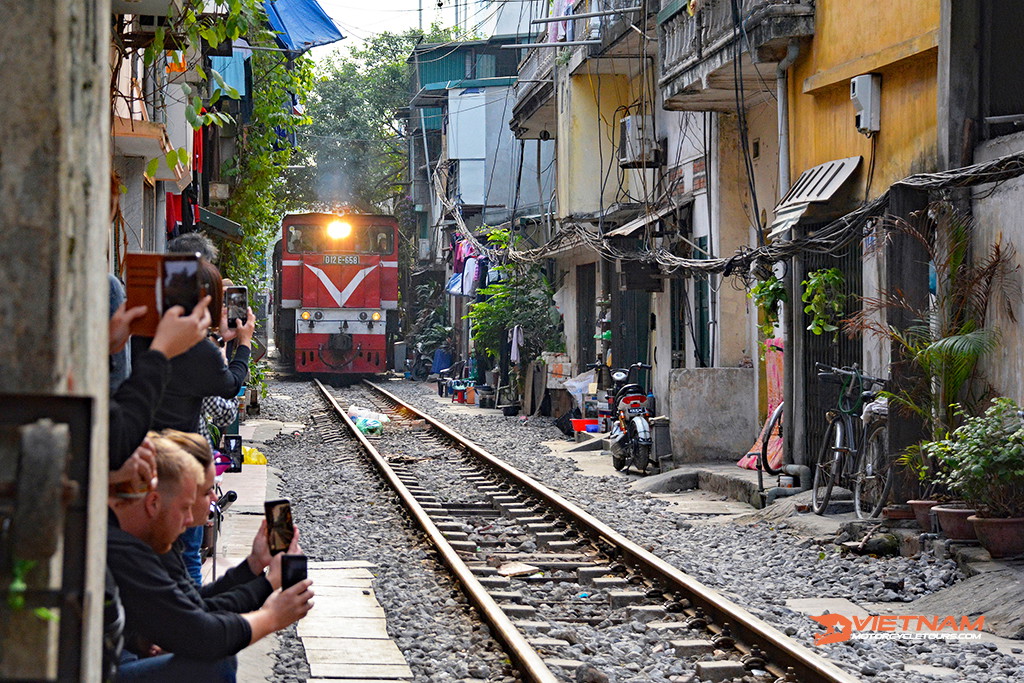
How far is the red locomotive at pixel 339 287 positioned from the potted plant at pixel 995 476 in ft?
66.0

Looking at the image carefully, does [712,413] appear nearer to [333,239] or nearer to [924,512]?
[924,512]

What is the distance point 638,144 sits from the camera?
1783 cm

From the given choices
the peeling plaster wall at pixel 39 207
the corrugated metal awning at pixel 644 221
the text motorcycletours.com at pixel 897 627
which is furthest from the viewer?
the corrugated metal awning at pixel 644 221

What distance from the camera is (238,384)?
4387 millimetres

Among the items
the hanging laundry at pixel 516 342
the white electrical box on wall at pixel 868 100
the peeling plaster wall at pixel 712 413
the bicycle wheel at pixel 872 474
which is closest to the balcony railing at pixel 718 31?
the white electrical box on wall at pixel 868 100

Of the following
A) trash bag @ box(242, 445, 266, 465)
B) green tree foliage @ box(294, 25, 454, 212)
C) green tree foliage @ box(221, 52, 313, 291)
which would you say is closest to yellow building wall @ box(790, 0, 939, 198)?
trash bag @ box(242, 445, 266, 465)

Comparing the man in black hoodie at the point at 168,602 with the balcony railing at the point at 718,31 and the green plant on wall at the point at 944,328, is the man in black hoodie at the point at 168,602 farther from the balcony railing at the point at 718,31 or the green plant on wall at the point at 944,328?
the balcony railing at the point at 718,31

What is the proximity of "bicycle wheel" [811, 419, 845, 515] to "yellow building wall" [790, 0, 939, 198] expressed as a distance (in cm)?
210

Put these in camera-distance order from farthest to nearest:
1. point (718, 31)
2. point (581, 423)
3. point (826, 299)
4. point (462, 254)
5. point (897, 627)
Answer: point (462, 254)
point (581, 423)
point (718, 31)
point (826, 299)
point (897, 627)

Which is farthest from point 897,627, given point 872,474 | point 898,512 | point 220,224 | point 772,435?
point 220,224

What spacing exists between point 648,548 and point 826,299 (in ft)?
11.2

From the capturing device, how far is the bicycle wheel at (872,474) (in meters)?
9.19

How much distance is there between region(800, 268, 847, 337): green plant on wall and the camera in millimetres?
10812

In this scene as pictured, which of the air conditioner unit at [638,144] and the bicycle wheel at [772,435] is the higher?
the air conditioner unit at [638,144]
